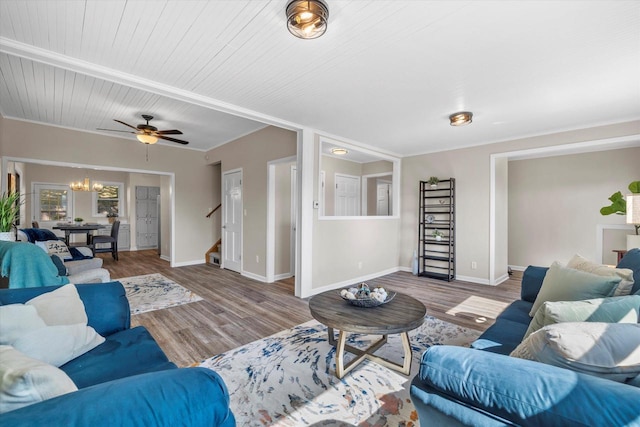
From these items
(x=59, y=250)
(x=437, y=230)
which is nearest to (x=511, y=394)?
(x=437, y=230)

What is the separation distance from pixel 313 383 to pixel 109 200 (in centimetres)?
969

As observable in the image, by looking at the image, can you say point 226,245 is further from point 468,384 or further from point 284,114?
point 468,384

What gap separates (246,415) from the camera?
171 cm

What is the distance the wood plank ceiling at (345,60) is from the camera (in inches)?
70.9

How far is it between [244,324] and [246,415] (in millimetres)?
1450

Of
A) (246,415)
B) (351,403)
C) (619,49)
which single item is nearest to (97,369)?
(246,415)

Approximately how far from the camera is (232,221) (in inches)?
233

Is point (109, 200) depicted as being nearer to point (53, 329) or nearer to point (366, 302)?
point (53, 329)

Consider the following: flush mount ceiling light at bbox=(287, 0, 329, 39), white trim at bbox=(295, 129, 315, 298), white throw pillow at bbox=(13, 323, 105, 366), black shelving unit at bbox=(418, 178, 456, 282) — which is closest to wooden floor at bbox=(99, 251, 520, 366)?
white trim at bbox=(295, 129, 315, 298)

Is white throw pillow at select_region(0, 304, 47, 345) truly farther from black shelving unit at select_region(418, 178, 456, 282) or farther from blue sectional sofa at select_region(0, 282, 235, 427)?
black shelving unit at select_region(418, 178, 456, 282)

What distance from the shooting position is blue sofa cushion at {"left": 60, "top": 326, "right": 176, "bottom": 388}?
131cm

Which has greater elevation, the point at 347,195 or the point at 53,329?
the point at 347,195

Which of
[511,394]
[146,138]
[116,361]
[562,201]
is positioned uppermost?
[146,138]

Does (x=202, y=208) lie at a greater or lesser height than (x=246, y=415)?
greater
